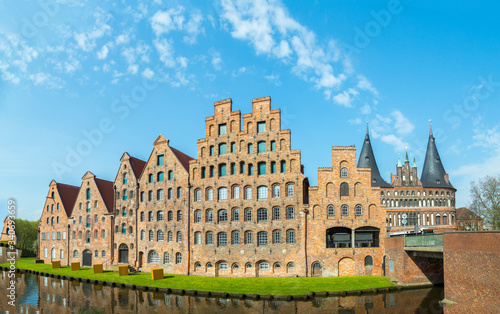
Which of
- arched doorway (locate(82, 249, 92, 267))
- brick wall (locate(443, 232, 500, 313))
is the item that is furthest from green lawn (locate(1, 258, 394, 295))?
arched doorway (locate(82, 249, 92, 267))

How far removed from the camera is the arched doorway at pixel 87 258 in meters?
53.8

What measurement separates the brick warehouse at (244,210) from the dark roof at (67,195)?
38.4 feet

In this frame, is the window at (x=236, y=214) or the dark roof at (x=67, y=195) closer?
the window at (x=236, y=214)

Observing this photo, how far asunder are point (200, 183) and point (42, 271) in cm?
2447

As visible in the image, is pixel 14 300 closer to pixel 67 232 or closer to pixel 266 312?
pixel 266 312

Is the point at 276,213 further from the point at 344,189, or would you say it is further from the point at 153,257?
the point at 153,257

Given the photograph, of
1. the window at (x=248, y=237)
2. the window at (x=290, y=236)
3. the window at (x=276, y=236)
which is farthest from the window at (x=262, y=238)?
the window at (x=290, y=236)

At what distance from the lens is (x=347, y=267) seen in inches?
1497

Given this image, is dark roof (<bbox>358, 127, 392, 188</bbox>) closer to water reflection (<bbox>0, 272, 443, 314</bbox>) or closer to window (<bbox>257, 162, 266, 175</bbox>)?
window (<bbox>257, 162, 266, 175</bbox>)

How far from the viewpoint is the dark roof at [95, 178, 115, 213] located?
54.3 m

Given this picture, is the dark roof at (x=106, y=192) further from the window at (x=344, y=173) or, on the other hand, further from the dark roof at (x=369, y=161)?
the dark roof at (x=369, y=161)

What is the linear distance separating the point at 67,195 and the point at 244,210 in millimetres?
35539

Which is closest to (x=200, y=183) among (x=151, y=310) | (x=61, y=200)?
(x=151, y=310)

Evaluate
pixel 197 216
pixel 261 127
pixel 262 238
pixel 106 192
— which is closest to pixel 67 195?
pixel 106 192
